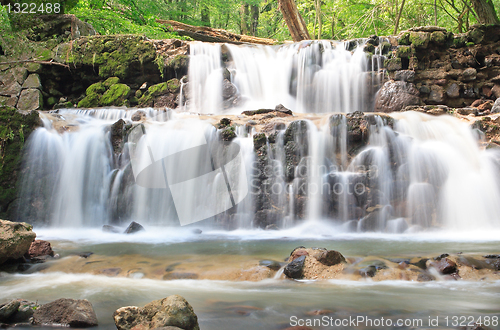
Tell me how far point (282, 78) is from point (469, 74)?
602cm

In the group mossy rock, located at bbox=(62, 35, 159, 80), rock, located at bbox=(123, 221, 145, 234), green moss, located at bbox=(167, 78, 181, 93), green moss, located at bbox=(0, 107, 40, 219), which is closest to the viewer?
rock, located at bbox=(123, 221, 145, 234)

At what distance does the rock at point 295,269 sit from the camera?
427cm

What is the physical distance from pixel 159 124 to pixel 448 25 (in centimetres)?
1923

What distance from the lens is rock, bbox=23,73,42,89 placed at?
40.3 ft

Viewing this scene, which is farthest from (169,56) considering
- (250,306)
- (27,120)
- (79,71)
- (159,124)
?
(250,306)

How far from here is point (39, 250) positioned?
16.8 ft

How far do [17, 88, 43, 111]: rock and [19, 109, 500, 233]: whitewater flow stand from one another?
3.97 m

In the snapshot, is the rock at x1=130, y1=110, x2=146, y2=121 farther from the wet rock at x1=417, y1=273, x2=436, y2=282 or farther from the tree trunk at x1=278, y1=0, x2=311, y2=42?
the tree trunk at x1=278, y1=0, x2=311, y2=42

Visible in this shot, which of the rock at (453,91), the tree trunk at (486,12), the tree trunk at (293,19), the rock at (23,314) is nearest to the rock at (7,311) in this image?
the rock at (23,314)

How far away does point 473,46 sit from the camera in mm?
11938

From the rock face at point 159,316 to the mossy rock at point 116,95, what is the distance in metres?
10.8

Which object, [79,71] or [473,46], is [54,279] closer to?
[79,71]

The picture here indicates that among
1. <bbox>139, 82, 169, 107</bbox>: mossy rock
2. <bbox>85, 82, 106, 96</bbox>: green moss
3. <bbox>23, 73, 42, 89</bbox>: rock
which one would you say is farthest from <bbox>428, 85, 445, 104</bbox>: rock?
<bbox>23, 73, 42, 89</bbox>: rock

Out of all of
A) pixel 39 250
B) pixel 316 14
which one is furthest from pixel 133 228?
pixel 316 14
